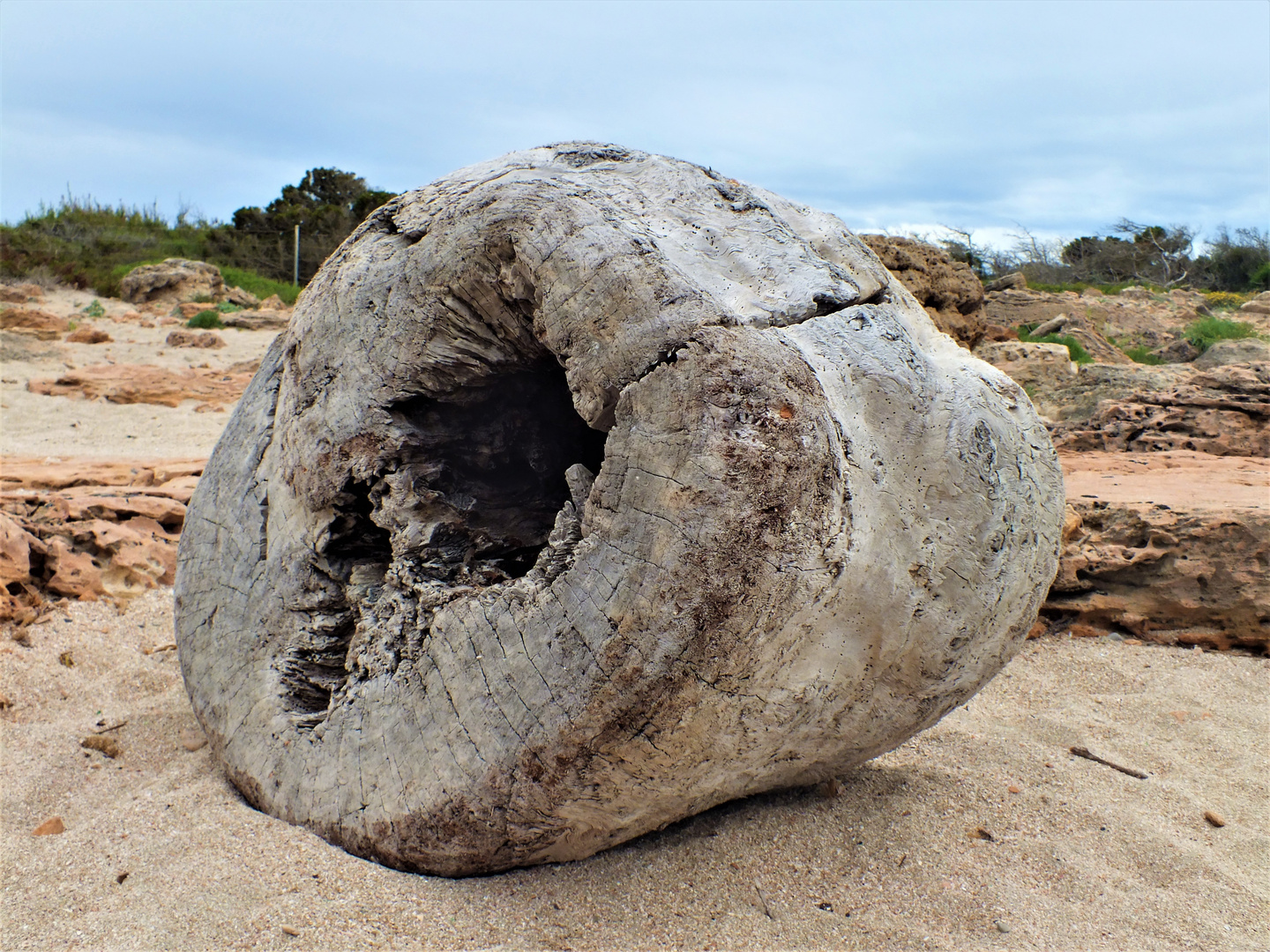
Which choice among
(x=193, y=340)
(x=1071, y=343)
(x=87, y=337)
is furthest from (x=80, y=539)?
(x=1071, y=343)

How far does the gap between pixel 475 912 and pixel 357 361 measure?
1.29 metres

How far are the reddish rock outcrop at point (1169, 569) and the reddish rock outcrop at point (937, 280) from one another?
1.91m

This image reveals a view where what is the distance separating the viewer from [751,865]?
2041 mm

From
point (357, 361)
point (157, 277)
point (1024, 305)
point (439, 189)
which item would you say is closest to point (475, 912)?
point (357, 361)

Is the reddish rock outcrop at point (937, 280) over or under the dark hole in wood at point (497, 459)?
over

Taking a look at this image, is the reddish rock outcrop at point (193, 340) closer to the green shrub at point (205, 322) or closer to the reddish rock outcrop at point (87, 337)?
the reddish rock outcrop at point (87, 337)

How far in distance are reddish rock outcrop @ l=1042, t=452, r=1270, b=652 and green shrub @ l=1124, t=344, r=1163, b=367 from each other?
1011 centimetres

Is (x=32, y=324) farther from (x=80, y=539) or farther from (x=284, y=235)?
(x=284, y=235)

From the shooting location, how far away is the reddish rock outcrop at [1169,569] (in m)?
3.69

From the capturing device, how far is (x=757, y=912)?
6.21 feet

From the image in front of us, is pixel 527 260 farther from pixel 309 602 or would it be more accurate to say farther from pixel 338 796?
pixel 338 796

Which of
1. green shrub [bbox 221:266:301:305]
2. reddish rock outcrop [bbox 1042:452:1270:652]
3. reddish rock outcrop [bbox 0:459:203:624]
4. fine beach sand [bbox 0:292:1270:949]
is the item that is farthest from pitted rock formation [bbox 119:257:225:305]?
reddish rock outcrop [bbox 1042:452:1270:652]

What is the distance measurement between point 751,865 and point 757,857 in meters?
0.03

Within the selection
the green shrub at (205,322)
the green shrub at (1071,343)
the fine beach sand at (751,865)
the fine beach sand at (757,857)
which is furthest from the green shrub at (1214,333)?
the green shrub at (205,322)
